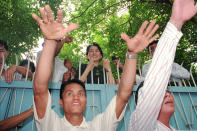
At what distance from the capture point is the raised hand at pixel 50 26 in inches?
63.9

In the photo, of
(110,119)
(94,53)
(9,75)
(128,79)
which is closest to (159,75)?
(128,79)

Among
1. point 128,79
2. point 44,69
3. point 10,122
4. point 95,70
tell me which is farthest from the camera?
point 95,70

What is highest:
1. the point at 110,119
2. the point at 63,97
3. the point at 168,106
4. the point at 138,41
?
the point at 138,41

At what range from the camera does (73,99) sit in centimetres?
198

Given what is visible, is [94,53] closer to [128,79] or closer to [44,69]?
[128,79]

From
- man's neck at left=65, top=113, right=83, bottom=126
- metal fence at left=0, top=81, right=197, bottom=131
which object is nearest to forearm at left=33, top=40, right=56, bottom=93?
man's neck at left=65, top=113, right=83, bottom=126

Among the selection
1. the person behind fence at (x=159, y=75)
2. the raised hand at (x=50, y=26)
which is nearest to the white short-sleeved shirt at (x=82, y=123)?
the person behind fence at (x=159, y=75)

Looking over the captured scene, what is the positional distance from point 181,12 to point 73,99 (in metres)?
1.50

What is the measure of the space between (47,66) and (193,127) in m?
2.99

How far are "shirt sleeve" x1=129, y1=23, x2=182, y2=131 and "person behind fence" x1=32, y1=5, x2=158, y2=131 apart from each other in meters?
0.47

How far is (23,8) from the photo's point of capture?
27.0 ft

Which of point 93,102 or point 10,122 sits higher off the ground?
point 93,102

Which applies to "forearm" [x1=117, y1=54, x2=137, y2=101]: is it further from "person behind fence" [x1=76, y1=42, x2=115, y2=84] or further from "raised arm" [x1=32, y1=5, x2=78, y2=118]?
"person behind fence" [x1=76, y1=42, x2=115, y2=84]

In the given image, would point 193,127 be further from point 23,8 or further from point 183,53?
point 23,8
